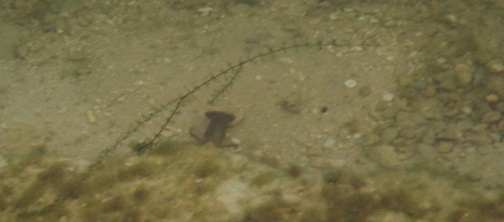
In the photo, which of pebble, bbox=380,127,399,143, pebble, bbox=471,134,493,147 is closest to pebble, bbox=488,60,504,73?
pebble, bbox=471,134,493,147

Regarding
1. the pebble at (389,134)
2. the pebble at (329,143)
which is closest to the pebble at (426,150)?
the pebble at (389,134)

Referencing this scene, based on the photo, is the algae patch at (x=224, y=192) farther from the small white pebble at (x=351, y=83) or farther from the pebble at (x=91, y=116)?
the small white pebble at (x=351, y=83)

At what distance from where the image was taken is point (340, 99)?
327cm

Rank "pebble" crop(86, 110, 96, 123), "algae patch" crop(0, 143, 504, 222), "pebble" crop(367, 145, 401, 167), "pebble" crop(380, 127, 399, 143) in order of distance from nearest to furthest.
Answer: "algae patch" crop(0, 143, 504, 222) → "pebble" crop(367, 145, 401, 167) → "pebble" crop(380, 127, 399, 143) → "pebble" crop(86, 110, 96, 123)

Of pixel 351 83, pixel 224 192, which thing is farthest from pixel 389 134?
pixel 224 192

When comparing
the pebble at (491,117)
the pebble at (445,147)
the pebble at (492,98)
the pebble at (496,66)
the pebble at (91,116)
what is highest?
the pebble at (91,116)

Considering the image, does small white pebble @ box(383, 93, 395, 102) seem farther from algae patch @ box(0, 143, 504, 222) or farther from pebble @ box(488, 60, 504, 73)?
pebble @ box(488, 60, 504, 73)

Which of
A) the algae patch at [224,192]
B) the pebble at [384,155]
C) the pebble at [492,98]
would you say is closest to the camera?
the algae patch at [224,192]

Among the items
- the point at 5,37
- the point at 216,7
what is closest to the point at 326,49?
the point at 216,7

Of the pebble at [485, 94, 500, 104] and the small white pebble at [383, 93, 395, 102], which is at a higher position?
the small white pebble at [383, 93, 395, 102]

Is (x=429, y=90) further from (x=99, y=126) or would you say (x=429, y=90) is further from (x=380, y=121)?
(x=99, y=126)

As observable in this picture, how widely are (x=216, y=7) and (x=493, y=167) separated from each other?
2305mm

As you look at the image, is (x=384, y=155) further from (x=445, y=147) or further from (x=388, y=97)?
(x=388, y=97)

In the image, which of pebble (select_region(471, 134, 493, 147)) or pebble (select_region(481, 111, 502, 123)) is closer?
pebble (select_region(471, 134, 493, 147))
